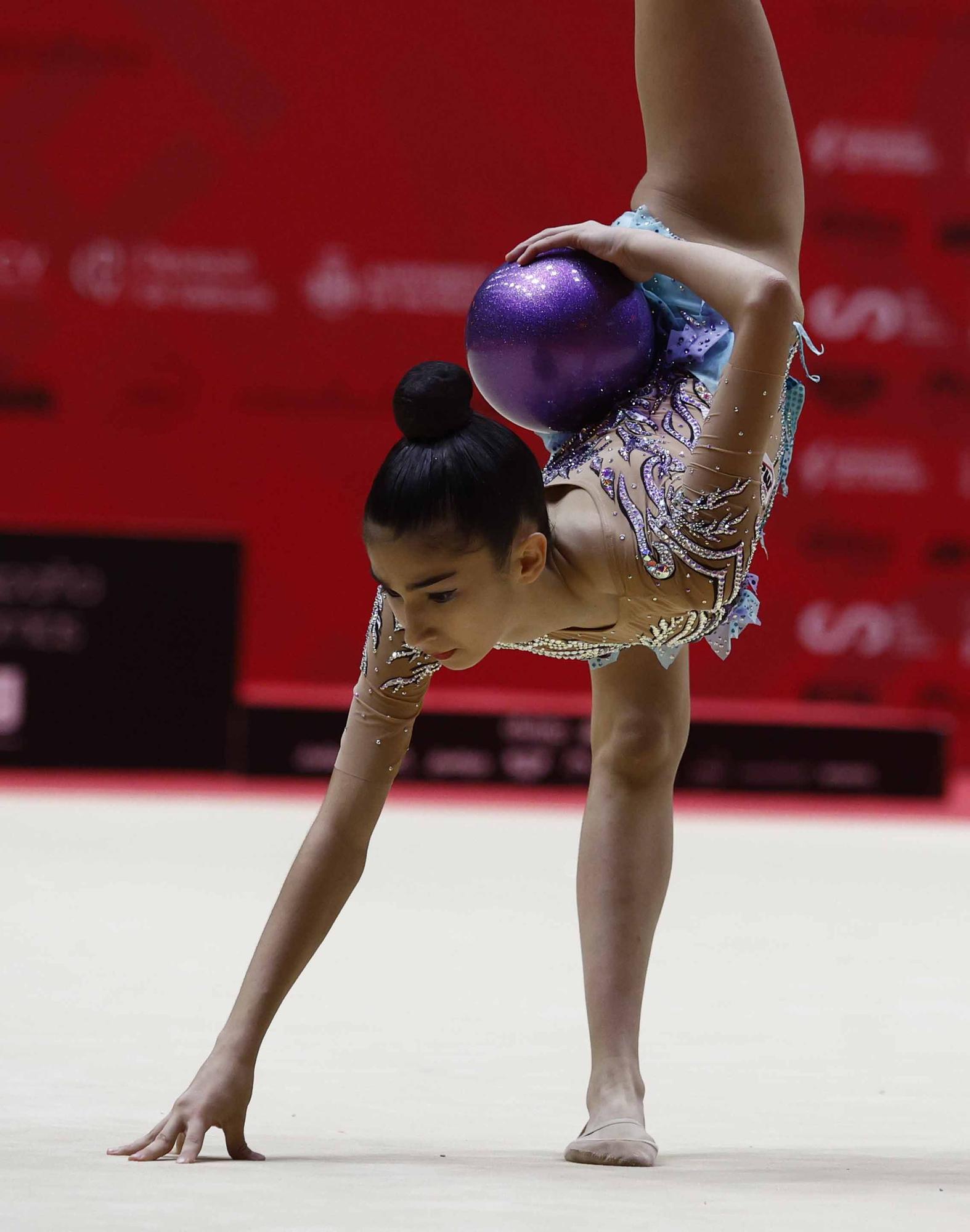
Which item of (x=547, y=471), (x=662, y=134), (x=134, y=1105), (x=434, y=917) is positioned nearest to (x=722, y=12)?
(x=662, y=134)

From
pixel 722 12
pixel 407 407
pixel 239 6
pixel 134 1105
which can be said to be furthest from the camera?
pixel 239 6

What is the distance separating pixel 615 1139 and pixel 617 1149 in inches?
0.6

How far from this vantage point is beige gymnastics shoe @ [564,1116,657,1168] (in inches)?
65.7

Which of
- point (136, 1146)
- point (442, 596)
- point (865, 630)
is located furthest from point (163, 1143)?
point (865, 630)

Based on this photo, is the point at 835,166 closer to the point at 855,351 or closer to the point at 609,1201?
the point at 855,351

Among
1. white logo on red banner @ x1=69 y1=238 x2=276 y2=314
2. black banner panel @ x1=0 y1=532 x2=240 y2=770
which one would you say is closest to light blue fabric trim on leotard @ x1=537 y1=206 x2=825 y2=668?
black banner panel @ x1=0 y1=532 x2=240 y2=770

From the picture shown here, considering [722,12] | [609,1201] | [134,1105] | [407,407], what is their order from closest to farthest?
1. [609,1201]
2. [407,407]
3. [134,1105]
4. [722,12]

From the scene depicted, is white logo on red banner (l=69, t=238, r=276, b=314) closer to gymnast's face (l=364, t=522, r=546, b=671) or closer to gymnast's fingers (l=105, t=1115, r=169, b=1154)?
gymnast's face (l=364, t=522, r=546, b=671)

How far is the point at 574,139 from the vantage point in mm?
5879

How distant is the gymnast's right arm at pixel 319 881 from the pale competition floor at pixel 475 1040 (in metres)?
0.05

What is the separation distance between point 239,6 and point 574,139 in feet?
3.85

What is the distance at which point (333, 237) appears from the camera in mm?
5844

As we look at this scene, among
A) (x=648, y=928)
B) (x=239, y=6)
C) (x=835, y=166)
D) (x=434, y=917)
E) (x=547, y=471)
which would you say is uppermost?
(x=239, y=6)

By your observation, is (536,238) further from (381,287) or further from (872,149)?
(872,149)
